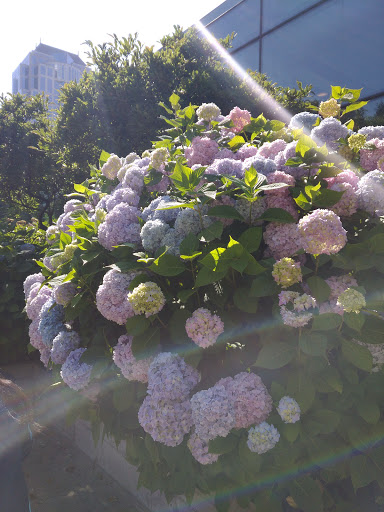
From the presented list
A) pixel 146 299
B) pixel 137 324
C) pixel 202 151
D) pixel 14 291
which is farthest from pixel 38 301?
pixel 14 291

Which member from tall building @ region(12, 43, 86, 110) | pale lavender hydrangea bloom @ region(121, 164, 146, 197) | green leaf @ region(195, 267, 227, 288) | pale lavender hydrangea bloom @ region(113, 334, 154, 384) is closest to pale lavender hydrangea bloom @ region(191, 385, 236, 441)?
pale lavender hydrangea bloom @ region(113, 334, 154, 384)

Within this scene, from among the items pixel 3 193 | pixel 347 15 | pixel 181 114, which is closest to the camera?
pixel 181 114

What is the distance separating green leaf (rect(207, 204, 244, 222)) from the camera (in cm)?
170

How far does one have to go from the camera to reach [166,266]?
1.67 meters

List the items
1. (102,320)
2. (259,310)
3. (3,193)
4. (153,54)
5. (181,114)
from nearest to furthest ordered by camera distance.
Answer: (259,310), (102,320), (181,114), (153,54), (3,193)

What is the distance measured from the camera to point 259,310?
175 cm

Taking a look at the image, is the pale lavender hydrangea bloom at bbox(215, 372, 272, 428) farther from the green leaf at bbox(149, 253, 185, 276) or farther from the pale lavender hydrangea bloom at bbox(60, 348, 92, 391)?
the pale lavender hydrangea bloom at bbox(60, 348, 92, 391)

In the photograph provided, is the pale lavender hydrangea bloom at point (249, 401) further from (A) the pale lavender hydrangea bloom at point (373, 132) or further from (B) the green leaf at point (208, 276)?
(A) the pale lavender hydrangea bloom at point (373, 132)

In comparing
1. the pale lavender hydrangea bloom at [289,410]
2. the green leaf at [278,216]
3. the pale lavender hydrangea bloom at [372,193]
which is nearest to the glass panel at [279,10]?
the pale lavender hydrangea bloom at [372,193]

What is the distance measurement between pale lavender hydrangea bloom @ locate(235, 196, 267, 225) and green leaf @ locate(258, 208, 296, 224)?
0.17ft

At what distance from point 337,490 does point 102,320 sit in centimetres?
130

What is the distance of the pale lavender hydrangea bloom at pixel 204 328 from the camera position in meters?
1.61

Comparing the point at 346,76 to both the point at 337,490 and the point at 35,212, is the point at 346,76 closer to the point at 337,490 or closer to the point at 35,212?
the point at 35,212

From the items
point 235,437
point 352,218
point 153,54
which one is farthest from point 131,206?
point 153,54
